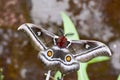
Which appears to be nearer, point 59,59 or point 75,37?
point 59,59

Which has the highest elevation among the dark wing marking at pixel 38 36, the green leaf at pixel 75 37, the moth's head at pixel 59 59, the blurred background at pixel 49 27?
the blurred background at pixel 49 27

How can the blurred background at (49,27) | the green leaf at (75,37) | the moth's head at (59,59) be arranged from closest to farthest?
the moth's head at (59,59), the green leaf at (75,37), the blurred background at (49,27)

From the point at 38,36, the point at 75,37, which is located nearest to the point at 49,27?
the point at 75,37

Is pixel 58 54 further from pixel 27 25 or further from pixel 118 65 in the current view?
pixel 118 65

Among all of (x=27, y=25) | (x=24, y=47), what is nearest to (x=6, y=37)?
(x=24, y=47)

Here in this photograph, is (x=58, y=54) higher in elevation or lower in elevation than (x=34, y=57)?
lower

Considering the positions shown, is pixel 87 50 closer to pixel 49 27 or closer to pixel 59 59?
pixel 59 59

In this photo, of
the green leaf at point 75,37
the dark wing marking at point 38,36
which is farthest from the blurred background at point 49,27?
the dark wing marking at point 38,36

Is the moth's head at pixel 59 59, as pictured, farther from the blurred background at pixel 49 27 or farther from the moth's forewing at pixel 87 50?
the blurred background at pixel 49 27
